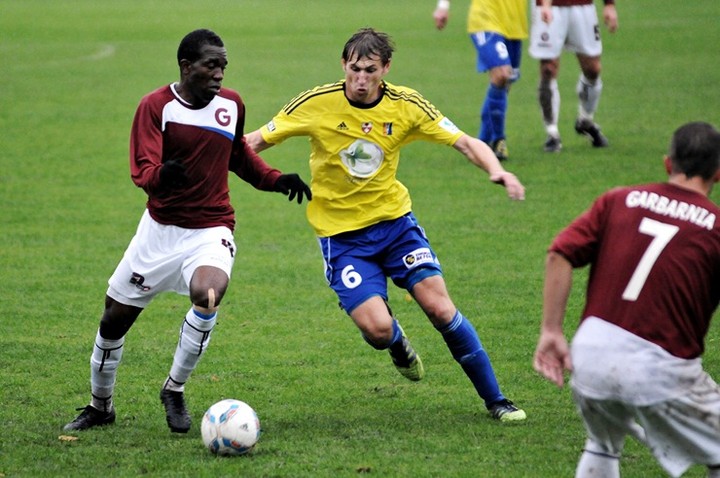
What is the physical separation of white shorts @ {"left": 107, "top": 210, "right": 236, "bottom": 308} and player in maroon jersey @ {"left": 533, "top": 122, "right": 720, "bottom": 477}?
2.49 m

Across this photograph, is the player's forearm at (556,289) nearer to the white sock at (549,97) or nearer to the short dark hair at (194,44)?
the short dark hair at (194,44)

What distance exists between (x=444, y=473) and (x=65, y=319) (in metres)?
4.42

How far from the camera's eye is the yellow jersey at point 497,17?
14.8m

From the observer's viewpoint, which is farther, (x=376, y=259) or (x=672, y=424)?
(x=376, y=259)

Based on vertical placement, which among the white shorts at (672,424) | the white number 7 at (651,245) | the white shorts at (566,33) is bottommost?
the white shorts at (566,33)

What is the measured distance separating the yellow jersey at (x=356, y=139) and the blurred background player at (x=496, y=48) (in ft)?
24.6

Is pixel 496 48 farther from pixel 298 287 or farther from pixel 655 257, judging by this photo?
pixel 655 257

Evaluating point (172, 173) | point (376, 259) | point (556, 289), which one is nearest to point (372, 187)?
point (376, 259)

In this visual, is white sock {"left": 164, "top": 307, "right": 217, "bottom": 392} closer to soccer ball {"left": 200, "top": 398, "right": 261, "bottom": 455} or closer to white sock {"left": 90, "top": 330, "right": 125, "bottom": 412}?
white sock {"left": 90, "top": 330, "right": 125, "bottom": 412}

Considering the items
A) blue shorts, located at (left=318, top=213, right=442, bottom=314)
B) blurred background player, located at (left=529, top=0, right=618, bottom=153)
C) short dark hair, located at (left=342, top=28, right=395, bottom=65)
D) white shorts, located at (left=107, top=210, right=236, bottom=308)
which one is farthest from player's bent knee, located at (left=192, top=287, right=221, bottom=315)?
blurred background player, located at (left=529, top=0, right=618, bottom=153)

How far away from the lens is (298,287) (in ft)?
34.7

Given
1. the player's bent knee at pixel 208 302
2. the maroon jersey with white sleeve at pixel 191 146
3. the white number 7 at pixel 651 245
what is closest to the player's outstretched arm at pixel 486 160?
the maroon jersey with white sleeve at pixel 191 146

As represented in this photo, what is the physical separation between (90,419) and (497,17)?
9.10 m

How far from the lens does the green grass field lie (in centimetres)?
655
